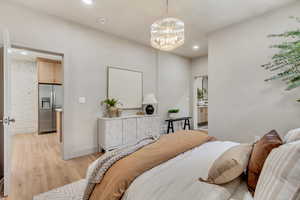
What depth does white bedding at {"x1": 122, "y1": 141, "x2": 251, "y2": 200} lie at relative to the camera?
0.91 metres

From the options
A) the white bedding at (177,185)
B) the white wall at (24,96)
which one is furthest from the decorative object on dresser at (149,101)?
the white wall at (24,96)

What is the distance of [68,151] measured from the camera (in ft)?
9.73

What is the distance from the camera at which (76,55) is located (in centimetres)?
312

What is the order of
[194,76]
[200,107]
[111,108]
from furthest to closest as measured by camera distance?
[200,107], [194,76], [111,108]

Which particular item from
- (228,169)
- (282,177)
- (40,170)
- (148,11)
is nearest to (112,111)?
(40,170)

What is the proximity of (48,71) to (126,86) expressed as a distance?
3293mm

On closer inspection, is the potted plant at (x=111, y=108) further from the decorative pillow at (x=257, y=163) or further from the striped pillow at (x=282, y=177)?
the striped pillow at (x=282, y=177)

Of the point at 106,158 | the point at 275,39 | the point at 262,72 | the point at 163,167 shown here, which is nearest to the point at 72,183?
the point at 106,158

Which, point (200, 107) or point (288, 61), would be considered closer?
point (288, 61)

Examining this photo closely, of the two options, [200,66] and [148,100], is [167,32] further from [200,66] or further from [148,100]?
[200,66]

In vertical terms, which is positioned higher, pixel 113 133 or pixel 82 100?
pixel 82 100

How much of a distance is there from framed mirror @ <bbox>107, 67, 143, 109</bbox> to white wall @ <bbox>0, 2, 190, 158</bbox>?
157 mm

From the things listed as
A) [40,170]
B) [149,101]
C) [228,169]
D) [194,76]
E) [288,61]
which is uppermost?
[194,76]

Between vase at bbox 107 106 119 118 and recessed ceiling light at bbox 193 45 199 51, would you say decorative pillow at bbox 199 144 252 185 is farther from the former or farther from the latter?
recessed ceiling light at bbox 193 45 199 51
